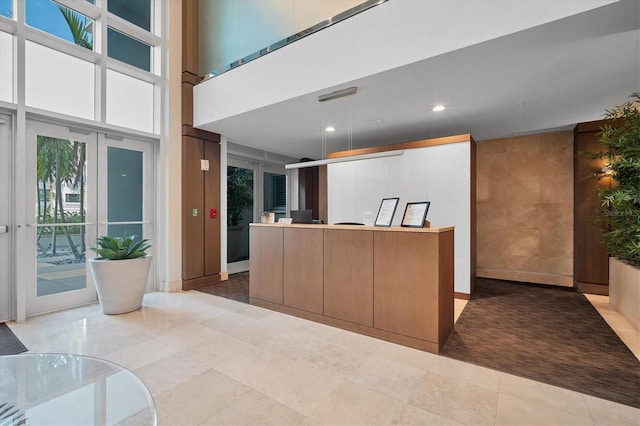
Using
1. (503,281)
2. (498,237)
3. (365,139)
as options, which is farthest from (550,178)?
(365,139)

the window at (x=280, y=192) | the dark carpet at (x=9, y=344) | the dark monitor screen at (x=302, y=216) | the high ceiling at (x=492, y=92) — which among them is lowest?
the dark carpet at (x=9, y=344)

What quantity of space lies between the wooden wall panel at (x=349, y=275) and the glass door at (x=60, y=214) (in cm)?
340

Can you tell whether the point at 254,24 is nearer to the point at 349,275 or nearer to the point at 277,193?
the point at 349,275

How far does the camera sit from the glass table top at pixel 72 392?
4.16 ft

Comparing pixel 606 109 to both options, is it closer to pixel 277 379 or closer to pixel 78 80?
pixel 277 379

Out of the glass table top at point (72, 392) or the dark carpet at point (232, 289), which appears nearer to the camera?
the glass table top at point (72, 392)

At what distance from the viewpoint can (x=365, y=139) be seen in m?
5.67

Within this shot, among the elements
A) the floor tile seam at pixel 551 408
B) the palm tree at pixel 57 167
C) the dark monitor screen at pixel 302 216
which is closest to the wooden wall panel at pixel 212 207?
the palm tree at pixel 57 167

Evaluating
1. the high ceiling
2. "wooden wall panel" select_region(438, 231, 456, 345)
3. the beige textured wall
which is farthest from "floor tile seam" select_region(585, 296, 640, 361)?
the high ceiling

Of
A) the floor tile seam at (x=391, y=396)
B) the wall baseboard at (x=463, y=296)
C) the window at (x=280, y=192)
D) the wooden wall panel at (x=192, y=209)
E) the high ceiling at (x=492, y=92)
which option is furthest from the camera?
the window at (x=280, y=192)

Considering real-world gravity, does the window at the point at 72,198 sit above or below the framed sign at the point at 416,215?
above

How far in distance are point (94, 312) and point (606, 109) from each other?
723 cm

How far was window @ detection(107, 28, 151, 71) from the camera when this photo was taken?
4.26 meters

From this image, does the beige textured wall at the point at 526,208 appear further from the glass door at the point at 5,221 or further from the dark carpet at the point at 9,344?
the glass door at the point at 5,221
